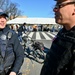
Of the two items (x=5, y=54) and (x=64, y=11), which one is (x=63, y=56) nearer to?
(x=64, y=11)

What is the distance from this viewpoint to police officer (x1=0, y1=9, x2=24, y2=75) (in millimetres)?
3102

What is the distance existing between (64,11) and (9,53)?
56.8 inches

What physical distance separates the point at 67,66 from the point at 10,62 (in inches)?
59.5

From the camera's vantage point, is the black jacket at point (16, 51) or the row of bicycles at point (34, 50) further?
the row of bicycles at point (34, 50)

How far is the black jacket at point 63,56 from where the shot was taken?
5.58 feet

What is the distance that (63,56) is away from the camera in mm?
1745

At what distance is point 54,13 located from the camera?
1922 millimetres

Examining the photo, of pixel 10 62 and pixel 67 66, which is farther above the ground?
pixel 67 66

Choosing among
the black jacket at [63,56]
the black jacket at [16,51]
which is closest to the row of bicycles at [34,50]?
the black jacket at [16,51]

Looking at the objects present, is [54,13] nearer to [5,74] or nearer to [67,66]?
[67,66]

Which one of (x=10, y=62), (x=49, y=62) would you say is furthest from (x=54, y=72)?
(x=10, y=62)

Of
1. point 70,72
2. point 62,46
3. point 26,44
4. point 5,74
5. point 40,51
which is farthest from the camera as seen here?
point 26,44

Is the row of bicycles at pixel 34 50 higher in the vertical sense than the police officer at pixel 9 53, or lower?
lower

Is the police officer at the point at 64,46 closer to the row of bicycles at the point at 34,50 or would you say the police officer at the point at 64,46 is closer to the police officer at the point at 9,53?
the police officer at the point at 9,53
